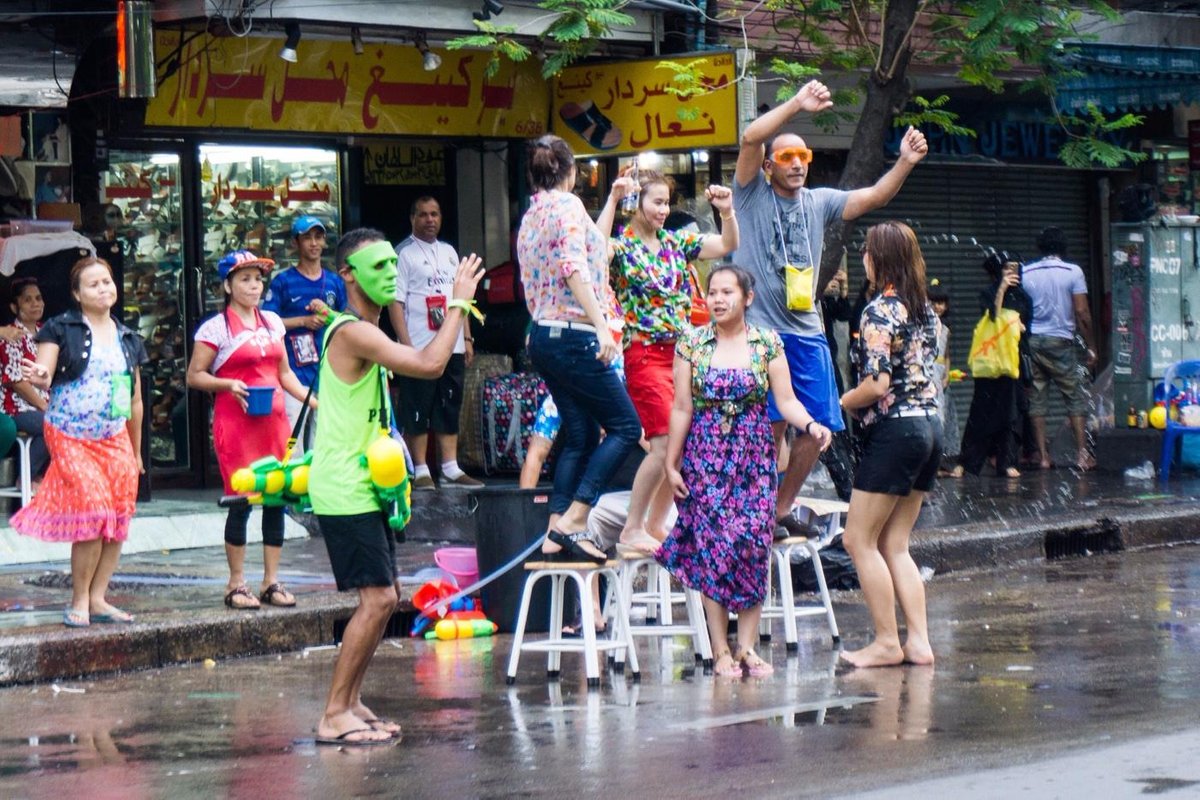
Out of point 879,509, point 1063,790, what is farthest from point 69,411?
point 1063,790

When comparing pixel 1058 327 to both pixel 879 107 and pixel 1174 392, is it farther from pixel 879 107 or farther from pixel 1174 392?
pixel 879 107

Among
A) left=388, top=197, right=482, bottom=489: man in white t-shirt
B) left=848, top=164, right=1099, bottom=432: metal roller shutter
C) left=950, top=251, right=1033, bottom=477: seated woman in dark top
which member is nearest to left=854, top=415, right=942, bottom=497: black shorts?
left=388, top=197, right=482, bottom=489: man in white t-shirt

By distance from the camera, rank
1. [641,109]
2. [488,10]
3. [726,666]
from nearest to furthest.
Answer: [726,666] < [488,10] < [641,109]

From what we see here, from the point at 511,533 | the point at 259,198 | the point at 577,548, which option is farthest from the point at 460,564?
the point at 259,198

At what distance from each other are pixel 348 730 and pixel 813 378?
323 cm

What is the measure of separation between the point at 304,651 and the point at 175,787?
10.7 feet

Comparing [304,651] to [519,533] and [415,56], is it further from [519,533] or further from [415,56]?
[415,56]

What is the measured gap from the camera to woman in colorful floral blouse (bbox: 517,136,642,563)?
28.8 feet

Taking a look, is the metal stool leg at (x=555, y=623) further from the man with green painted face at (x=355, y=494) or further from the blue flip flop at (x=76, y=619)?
the blue flip flop at (x=76, y=619)

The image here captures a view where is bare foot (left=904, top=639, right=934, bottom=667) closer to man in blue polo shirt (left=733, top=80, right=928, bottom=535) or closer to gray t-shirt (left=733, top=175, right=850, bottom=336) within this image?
man in blue polo shirt (left=733, top=80, right=928, bottom=535)

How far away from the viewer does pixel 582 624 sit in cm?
866

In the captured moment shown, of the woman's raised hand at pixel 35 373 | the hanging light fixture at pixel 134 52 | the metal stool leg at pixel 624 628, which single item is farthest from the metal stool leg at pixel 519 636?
the hanging light fixture at pixel 134 52

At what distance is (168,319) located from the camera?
48.7ft

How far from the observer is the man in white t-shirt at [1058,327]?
57.0 ft
